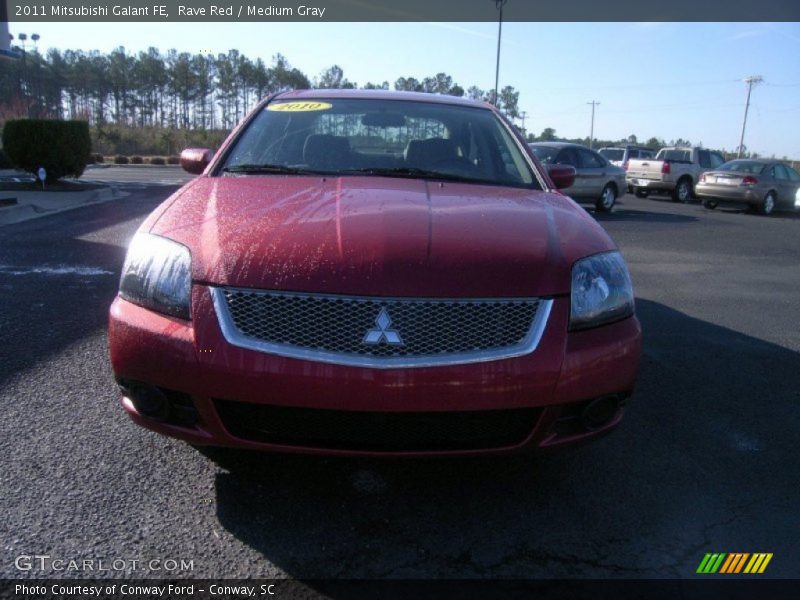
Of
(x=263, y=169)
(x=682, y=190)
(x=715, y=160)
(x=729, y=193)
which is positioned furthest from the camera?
(x=715, y=160)

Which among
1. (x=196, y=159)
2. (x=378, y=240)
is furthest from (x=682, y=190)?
(x=378, y=240)

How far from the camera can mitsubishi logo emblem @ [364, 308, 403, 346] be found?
1985 mm

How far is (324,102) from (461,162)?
96cm

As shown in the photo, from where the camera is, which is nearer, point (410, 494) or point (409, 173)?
point (410, 494)

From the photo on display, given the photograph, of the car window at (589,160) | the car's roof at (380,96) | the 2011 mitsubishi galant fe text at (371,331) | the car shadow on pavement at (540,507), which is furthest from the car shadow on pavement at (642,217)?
the 2011 mitsubishi galant fe text at (371,331)

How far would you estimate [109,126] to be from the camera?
51.3m

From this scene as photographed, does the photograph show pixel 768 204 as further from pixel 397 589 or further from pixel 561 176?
pixel 397 589

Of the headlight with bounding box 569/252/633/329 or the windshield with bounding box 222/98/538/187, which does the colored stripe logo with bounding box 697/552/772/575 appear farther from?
the windshield with bounding box 222/98/538/187

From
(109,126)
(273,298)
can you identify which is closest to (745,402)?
(273,298)

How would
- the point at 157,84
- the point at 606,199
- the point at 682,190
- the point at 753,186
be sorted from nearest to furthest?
1. the point at 606,199
2. the point at 753,186
3. the point at 682,190
4. the point at 157,84

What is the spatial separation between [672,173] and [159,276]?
2004cm

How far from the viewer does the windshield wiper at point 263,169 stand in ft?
10.1

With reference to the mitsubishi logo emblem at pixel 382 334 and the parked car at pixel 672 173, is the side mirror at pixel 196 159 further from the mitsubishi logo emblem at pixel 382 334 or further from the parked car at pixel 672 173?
the parked car at pixel 672 173

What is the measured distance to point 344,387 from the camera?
1.95m
